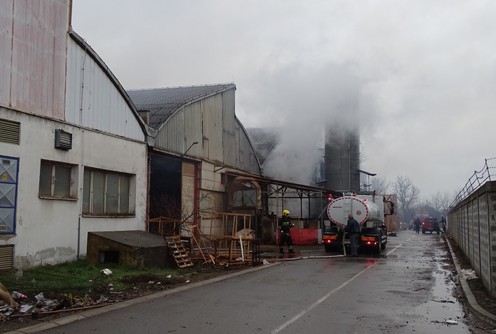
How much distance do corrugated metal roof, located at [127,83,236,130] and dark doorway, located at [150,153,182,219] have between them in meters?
1.85

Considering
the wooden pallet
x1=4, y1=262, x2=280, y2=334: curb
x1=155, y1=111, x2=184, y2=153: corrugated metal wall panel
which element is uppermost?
x1=155, y1=111, x2=184, y2=153: corrugated metal wall panel

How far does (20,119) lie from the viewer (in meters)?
11.3

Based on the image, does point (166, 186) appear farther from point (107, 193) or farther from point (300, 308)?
point (300, 308)

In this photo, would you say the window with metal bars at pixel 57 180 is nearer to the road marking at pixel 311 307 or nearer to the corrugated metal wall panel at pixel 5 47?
the corrugated metal wall panel at pixel 5 47

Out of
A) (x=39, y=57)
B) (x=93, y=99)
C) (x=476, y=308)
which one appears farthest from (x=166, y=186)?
(x=476, y=308)

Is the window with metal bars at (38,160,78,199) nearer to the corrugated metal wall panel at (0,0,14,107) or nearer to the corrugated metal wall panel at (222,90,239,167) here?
the corrugated metal wall panel at (0,0,14,107)

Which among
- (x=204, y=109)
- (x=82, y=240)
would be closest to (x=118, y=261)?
(x=82, y=240)

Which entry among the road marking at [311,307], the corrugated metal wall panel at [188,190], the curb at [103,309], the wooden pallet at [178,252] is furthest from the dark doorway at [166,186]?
the road marking at [311,307]

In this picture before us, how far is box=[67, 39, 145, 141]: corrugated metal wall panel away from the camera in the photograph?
13.1 metres

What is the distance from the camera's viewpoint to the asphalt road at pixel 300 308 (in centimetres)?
669

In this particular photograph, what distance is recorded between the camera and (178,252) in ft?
43.9

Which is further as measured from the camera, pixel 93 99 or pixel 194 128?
pixel 194 128

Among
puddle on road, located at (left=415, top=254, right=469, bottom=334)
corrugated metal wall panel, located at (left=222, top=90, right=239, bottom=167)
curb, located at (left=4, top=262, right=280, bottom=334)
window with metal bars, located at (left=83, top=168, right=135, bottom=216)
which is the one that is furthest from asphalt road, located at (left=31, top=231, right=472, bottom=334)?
corrugated metal wall panel, located at (left=222, top=90, right=239, bottom=167)

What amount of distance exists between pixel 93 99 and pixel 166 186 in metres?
6.94
